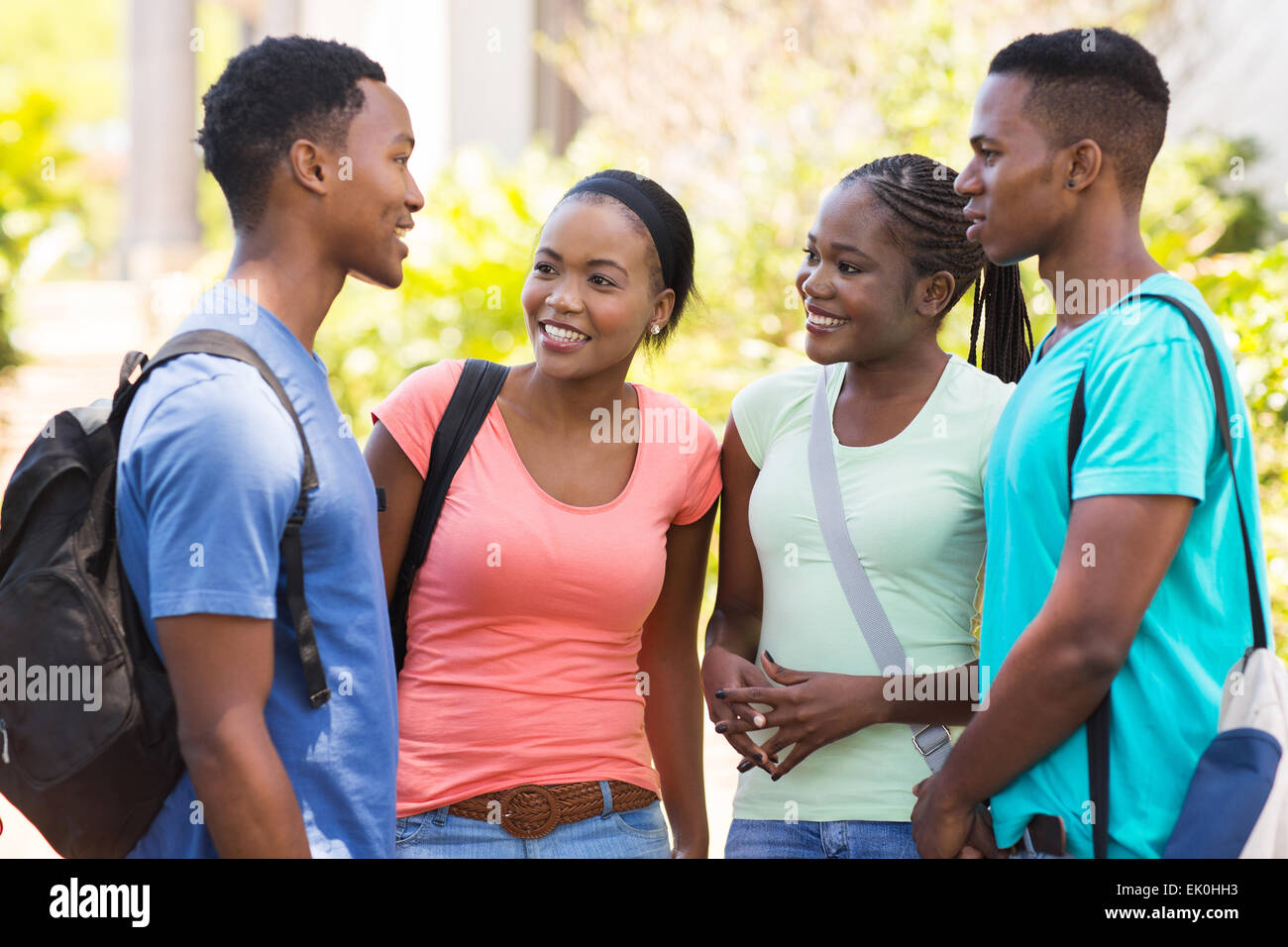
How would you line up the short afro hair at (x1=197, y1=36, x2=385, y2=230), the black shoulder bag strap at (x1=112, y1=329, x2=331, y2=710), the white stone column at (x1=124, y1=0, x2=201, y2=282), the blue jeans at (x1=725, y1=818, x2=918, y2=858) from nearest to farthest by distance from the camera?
the black shoulder bag strap at (x1=112, y1=329, x2=331, y2=710) < the short afro hair at (x1=197, y1=36, x2=385, y2=230) < the blue jeans at (x1=725, y1=818, x2=918, y2=858) < the white stone column at (x1=124, y1=0, x2=201, y2=282)

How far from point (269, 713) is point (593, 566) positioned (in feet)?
2.56

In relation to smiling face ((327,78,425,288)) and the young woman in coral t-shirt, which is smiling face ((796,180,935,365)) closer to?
the young woman in coral t-shirt

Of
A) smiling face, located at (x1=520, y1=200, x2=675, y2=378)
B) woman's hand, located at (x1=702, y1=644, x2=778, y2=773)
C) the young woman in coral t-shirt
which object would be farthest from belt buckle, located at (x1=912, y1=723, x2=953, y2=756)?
smiling face, located at (x1=520, y1=200, x2=675, y2=378)

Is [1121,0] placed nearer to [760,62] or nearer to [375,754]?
[760,62]

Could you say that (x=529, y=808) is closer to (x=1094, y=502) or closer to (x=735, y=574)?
(x=735, y=574)

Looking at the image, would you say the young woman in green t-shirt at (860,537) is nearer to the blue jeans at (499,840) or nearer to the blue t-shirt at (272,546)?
the blue jeans at (499,840)

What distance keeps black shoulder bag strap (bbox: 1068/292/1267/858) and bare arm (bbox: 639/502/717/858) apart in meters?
0.97

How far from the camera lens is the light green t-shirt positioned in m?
2.49

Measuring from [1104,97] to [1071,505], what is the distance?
26.1 inches

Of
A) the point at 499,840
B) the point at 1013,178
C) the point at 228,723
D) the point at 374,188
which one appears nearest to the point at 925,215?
the point at 1013,178

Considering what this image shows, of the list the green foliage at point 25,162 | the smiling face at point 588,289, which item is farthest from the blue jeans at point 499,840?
the green foliage at point 25,162

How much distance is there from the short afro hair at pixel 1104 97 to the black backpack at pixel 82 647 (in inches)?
50.9

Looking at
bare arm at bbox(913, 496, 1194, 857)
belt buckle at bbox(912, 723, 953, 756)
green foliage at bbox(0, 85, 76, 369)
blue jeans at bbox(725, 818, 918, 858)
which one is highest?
green foliage at bbox(0, 85, 76, 369)

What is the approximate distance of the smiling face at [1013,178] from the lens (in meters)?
2.12
